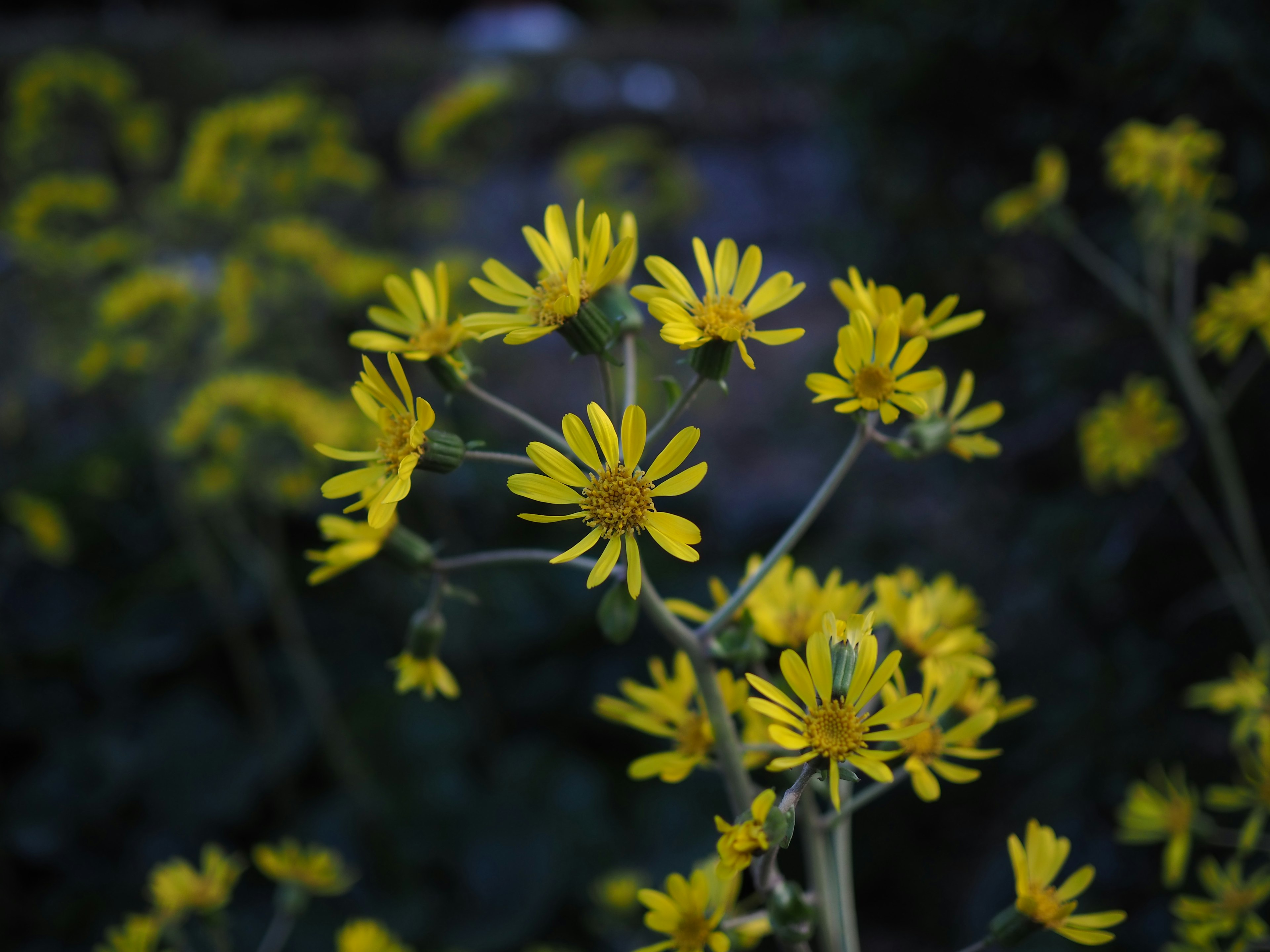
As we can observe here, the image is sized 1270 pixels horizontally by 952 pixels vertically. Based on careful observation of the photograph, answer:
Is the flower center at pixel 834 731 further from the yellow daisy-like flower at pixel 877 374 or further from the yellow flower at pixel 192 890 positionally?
the yellow flower at pixel 192 890

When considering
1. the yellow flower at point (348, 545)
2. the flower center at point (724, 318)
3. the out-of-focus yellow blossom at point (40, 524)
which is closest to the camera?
the flower center at point (724, 318)

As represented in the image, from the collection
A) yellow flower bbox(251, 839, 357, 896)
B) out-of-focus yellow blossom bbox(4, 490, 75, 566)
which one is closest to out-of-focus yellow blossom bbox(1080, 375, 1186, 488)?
yellow flower bbox(251, 839, 357, 896)

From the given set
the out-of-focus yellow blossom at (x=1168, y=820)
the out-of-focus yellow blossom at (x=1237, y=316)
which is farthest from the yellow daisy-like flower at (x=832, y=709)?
the out-of-focus yellow blossom at (x=1237, y=316)

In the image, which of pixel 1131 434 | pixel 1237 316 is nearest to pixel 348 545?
pixel 1237 316

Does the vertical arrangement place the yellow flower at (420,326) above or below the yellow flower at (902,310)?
above

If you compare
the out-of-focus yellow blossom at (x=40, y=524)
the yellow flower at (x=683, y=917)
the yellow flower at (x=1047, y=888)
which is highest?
the out-of-focus yellow blossom at (x=40, y=524)

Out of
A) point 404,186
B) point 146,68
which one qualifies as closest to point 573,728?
point 404,186

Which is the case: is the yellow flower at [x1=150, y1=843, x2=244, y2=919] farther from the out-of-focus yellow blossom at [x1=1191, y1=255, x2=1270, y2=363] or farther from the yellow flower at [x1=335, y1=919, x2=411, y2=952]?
the out-of-focus yellow blossom at [x1=1191, y1=255, x2=1270, y2=363]
